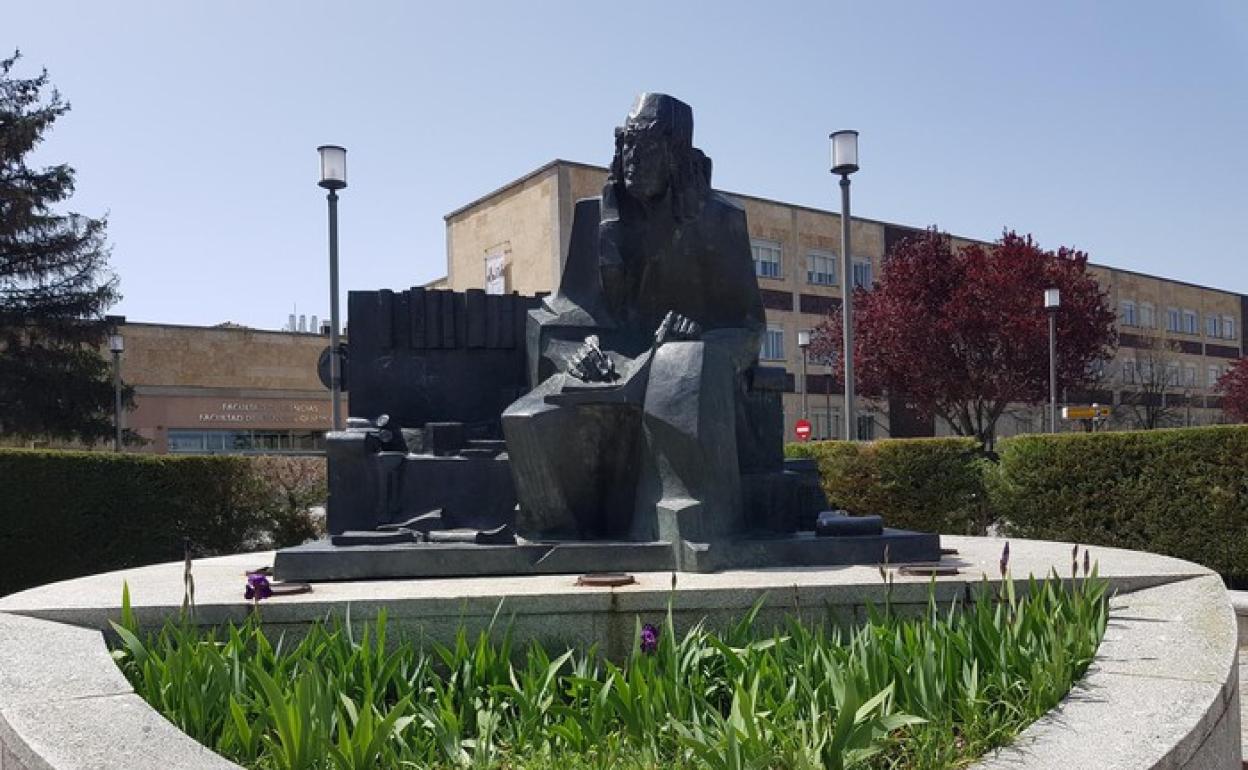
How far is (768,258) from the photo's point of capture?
42.8m

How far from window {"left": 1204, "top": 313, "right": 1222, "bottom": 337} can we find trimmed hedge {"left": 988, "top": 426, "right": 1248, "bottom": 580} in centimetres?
5322

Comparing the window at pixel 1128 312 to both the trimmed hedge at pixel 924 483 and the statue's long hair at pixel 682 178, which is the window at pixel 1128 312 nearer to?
the trimmed hedge at pixel 924 483

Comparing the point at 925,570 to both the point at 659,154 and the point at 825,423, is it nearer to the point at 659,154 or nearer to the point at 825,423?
the point at 659,154

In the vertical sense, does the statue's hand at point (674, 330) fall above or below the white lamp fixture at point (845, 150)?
below

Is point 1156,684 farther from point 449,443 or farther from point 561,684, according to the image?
point 449,443

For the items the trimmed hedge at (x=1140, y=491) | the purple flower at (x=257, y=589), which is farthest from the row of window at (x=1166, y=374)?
the purple flower at (x=257, y=589)

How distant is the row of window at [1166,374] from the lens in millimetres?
48625

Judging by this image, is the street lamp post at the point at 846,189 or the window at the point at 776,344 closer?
the street lamp post at the point at 846,189

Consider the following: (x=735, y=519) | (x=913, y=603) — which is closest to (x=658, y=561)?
(x=735, y=519)

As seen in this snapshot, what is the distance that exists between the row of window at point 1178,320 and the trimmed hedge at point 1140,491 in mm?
42042

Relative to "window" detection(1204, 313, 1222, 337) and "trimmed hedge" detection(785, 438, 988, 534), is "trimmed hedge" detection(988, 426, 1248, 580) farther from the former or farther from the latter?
"window" detection(1204, 313, 1222, 337)

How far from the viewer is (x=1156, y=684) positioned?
3748 mm

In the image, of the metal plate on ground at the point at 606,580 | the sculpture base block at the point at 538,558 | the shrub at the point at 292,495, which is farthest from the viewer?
the shrub at the point at 292,495

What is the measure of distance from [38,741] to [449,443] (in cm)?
353
